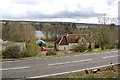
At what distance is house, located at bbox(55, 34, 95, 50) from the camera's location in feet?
121

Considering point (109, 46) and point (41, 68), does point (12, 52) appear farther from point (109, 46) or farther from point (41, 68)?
point (109, 46)

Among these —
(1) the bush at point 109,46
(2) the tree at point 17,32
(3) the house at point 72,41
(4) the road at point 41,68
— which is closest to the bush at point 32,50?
(4) the road at point 41,68

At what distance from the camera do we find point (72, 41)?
41.4m

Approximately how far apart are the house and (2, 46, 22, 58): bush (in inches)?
531

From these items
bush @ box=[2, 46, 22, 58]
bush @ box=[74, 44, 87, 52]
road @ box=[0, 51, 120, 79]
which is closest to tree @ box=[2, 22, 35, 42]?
bush @ box=[74, 44, 87, 52]

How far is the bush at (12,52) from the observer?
75.8 ft

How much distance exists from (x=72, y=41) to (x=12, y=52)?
19.3 m

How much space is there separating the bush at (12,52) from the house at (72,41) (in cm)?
1348

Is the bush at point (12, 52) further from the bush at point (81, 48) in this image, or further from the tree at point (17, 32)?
the bush at point (81, 48)

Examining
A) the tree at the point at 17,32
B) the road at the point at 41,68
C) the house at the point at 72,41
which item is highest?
the tree at the point at 17,32

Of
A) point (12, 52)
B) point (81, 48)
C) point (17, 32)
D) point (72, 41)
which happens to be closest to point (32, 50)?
point (12, 52)

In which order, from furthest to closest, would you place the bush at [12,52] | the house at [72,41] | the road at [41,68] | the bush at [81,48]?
the house at [72,41] → the bush at [81,48] → the bush at [12,52] → the road at [41,68]

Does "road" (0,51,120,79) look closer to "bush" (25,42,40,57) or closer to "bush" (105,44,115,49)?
"bush" (25,42,40,57)

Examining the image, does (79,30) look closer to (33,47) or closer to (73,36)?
(73,36)
